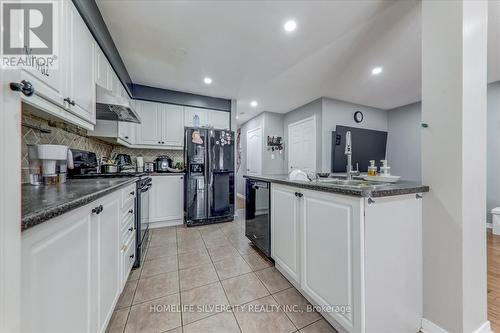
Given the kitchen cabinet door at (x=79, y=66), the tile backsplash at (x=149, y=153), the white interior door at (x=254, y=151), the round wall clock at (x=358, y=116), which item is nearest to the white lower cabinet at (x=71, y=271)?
the kitchen cabinet door at (x=79, y=66)

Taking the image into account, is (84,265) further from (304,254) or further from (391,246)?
(391,246)

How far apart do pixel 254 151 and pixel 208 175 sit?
251cm

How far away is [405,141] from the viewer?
188 inches

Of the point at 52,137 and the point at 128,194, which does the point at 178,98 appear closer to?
the point at 52,137

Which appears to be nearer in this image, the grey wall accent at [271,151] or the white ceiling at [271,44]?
the white ceiling at [271,44]

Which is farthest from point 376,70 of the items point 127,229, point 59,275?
point 59,275

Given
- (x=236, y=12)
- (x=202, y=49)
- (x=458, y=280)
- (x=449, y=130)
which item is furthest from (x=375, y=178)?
(x=202, y=49)

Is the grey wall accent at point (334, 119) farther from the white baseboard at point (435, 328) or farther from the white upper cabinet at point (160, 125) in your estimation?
the white baseboard at point (435, 328)

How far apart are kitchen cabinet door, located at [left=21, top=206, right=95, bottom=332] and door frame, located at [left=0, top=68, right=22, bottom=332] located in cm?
7

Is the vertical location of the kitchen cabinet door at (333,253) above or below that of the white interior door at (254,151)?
below

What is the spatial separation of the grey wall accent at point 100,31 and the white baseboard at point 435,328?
10.9 feet

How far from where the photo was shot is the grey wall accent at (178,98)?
Result: 3463mm

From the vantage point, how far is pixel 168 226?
338 cm

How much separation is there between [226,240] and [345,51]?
3.03 m
